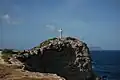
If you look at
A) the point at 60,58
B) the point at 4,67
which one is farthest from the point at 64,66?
the point at 4,67

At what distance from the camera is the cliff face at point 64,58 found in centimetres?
9281

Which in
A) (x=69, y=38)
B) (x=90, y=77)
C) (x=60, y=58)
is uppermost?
(x=69, y=38)

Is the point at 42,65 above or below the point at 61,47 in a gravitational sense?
below

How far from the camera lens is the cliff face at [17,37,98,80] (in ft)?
305

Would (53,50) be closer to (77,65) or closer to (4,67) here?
(77,65)

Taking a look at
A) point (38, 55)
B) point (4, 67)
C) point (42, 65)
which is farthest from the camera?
point (42, 65)

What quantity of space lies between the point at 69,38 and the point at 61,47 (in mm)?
5209

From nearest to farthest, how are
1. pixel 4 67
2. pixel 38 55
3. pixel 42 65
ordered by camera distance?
pixel 4 67 < pixel 38 55 < pixel 42 65

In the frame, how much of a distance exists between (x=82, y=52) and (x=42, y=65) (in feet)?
49.7

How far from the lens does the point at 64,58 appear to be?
98.1 metres

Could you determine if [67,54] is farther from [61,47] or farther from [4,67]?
[4,67]

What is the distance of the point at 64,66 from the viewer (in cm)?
9762

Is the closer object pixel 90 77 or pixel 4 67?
pixel 4 67

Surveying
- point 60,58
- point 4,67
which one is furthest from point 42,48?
point 4,67
